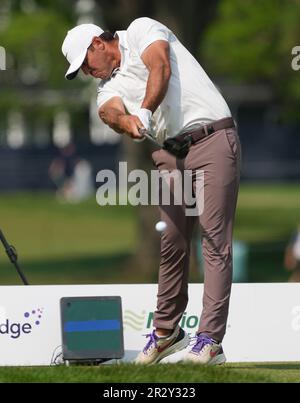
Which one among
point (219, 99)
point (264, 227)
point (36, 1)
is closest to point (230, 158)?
point (219, 99)

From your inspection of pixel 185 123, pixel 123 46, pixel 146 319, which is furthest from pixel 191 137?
pixel 146 319

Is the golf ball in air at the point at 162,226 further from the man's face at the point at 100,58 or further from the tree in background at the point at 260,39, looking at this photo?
the tree in background at the point at 260,39

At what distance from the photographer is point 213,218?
7.50 metres

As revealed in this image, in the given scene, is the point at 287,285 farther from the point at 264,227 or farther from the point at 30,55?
the point at 264,227

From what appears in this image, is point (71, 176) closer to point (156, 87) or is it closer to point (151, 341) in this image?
point (151, 341)

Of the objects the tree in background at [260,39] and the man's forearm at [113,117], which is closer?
the man's forearm at [113,117]

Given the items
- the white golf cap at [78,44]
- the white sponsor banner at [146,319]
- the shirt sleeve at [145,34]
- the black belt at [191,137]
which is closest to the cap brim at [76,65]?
the white golf cap at [78,44]

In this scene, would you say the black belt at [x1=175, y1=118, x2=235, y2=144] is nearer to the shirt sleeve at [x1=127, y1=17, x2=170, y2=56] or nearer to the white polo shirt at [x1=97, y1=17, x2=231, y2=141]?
the white polo shirt at [x1=97, y1=17, x2=231, y2=141]

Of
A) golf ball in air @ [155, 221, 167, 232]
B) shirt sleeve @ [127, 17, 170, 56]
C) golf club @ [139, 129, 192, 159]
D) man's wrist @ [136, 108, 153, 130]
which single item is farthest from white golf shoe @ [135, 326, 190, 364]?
shirt sleeve @ [127, 17, 170, 56]

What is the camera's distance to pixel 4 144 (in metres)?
47.1

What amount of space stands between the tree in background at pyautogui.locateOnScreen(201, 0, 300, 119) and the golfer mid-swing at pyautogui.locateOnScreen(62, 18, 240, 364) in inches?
633

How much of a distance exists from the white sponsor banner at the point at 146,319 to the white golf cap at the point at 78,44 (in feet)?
4.57

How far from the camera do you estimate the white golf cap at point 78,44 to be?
7.57 m
